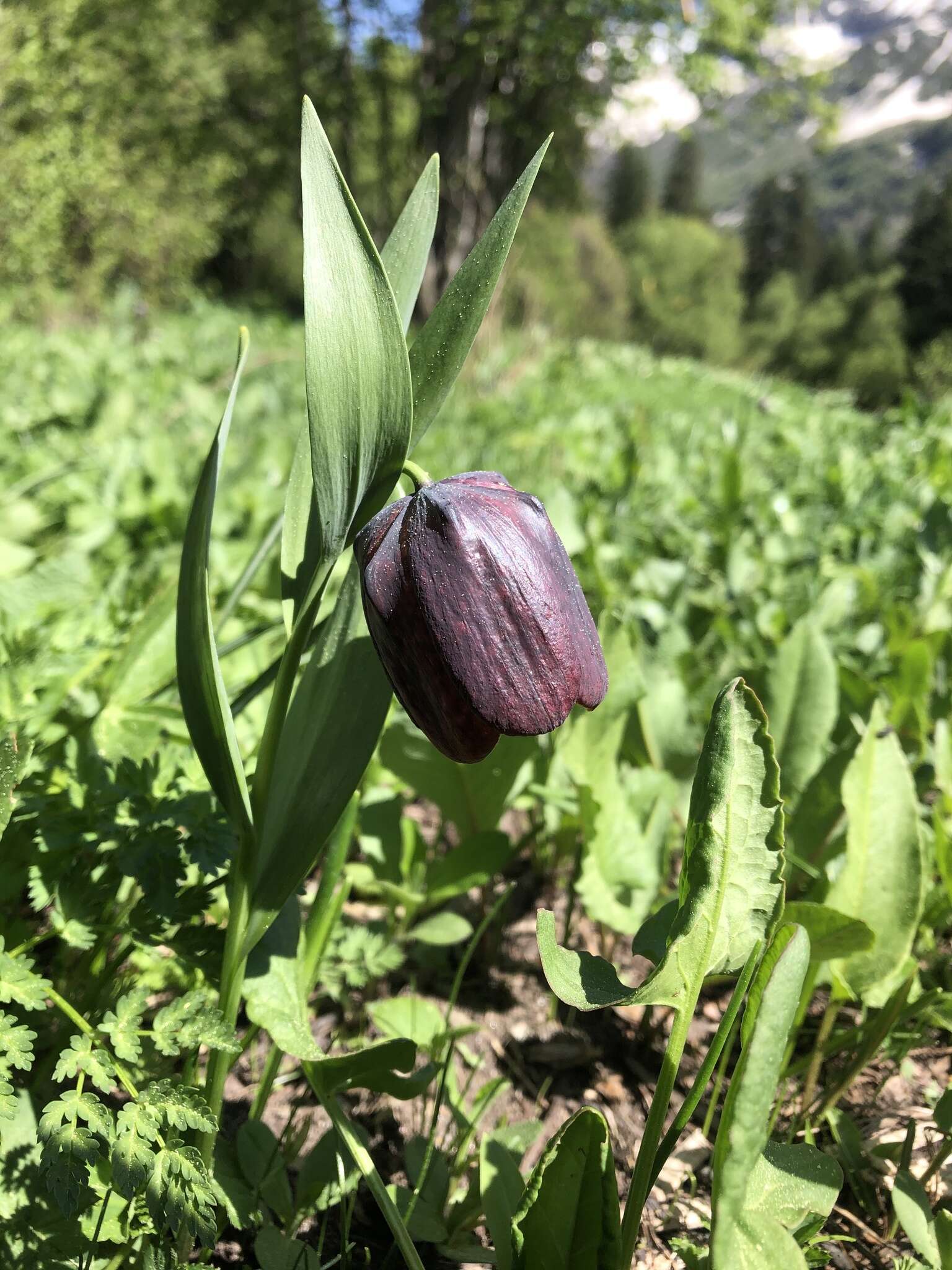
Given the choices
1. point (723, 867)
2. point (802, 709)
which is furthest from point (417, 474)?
point (802, 709)

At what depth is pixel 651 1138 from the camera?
2.15ft

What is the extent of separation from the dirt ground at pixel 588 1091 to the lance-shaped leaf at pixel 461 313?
25.1 inches

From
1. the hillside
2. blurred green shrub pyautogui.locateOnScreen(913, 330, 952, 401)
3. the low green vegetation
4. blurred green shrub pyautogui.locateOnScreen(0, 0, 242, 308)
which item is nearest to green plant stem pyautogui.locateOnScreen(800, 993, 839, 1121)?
the low green vegetation

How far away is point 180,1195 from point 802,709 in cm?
95

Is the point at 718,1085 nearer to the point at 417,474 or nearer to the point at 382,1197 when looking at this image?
the point at 382,1197

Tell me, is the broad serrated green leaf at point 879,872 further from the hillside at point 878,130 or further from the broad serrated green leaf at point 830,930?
the hillside at point 878,130

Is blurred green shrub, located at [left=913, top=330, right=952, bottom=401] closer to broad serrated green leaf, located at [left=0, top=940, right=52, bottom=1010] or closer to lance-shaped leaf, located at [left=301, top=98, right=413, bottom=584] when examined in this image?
lance-shaped leaf, located at [left=301, top=98, right=413, bottom=584]

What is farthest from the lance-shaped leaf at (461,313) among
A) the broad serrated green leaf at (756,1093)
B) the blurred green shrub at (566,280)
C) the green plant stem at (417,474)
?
the blurred green shrub at (566,280)

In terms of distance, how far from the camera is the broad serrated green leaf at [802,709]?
1244 mm

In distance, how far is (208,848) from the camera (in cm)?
78

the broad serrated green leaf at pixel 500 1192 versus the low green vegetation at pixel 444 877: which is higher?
the low green vegetation at pixel 444 877

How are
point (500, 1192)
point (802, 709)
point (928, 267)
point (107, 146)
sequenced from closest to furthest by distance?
point (500, 1192) → point (802, 709) → point (107, 146) → point (928, 267)

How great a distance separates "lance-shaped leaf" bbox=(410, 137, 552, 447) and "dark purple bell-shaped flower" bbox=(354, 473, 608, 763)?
0.29ft

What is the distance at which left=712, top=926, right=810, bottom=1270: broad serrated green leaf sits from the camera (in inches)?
21.3
